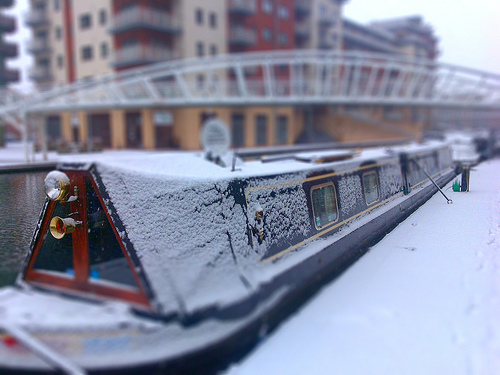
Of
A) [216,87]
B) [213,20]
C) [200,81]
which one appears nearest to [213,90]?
[216,87]

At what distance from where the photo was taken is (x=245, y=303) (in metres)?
4.00

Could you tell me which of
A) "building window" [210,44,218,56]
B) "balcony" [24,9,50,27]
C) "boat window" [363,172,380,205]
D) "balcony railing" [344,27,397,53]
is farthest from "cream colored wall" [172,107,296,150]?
"boat window" [363,172,380,205]

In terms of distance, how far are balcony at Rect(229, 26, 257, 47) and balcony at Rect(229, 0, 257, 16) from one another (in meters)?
1.31

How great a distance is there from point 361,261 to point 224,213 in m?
2.64

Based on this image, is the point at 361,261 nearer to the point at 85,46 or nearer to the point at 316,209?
the point at 316,209

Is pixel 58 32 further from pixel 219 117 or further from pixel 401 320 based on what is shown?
pixel 401 320

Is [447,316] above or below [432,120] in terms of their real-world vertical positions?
below

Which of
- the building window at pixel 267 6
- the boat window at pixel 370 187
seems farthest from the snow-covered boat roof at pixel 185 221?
the building window at pixel 267 6

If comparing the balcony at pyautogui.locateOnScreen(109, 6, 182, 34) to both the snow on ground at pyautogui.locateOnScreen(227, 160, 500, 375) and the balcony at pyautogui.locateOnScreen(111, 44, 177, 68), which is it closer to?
the balcony at pyautogui.locateOnScreen(111, 44, 177, 68)

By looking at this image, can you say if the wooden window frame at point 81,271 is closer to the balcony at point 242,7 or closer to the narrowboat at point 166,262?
the narrowboat at point 166,262

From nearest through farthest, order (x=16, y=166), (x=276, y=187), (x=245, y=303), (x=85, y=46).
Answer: (x=245, y=303), (x=276, y=187), (x=16, y=166), (x=85, y=46)

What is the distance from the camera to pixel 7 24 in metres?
42.7

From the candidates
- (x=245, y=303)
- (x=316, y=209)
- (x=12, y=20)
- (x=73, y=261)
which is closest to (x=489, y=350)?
(x=245, y=303)

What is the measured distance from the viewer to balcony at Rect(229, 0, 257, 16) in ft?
128
